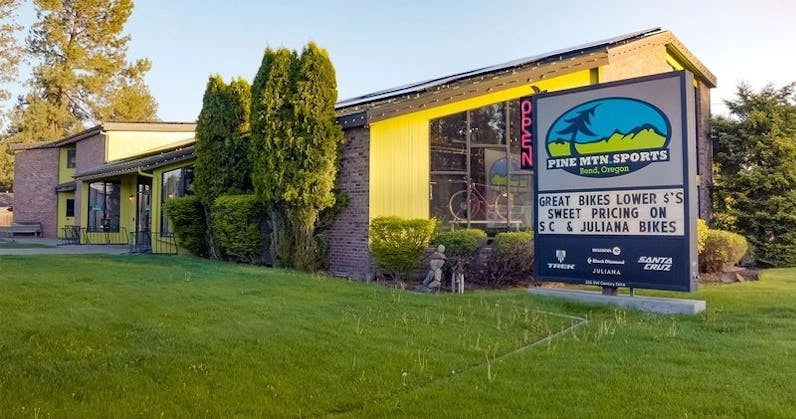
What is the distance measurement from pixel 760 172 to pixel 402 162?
12.5 m

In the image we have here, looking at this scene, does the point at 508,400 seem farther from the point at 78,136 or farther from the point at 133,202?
the point at 78,136

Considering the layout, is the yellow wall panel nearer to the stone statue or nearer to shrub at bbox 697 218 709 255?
the stone statue

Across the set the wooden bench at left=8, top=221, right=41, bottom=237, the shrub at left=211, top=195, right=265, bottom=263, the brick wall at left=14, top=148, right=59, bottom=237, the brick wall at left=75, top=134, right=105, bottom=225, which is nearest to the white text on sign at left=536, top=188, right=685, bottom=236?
the shrub at left=211, top=195, right=265, bottom=263

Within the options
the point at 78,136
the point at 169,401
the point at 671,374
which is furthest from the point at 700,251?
the point at 78,136

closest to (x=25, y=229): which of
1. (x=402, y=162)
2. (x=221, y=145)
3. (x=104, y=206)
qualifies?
(x=104, y=206)

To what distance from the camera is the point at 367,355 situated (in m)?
5.73

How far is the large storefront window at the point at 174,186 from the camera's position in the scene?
1869cm

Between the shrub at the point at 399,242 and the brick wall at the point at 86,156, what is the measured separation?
18895mm

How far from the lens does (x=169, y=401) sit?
436cm

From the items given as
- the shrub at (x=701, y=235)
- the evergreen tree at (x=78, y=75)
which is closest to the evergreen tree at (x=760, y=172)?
the shrub at (x=701, y=235)

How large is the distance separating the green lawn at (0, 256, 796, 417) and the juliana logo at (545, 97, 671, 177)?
7.04 feet

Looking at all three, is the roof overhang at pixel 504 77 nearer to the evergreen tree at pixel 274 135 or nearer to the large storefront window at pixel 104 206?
the evergreen tree at pixel 274 135

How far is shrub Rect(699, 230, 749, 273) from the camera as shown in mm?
14555

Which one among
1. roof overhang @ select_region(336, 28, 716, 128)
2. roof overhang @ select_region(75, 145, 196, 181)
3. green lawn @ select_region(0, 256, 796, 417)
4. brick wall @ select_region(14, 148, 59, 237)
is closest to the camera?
green lawn @ select_region(0, 256, 796, 417)
